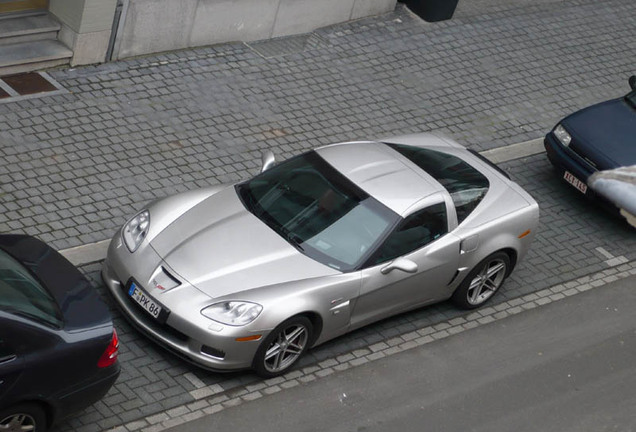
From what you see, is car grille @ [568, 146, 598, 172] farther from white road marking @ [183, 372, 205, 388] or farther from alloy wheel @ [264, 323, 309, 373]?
white road marking @ [183, 372, 205, 388]

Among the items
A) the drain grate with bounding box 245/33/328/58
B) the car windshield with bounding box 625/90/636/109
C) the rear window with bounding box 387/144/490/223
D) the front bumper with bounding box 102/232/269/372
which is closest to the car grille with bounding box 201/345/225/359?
the front bumper with bounding box 102/232/269/372

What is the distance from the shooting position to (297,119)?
1397 centimetres

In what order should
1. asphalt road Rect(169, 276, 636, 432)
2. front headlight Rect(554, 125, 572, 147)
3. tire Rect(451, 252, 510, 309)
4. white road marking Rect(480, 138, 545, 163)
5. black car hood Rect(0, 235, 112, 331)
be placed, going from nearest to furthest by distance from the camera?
black car hood Rect(0, 235, 112, 331) → asphalt road Rect(169, 276, 636, 432) → tire Rect(451, 252, 510, 309) → front headlight Rect(554, 125, 572, 147) → white road marking Rect(480, 138, 545, 163)

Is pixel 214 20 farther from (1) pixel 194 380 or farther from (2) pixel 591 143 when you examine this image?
(1) pixel 194 380

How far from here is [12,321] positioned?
302 inches

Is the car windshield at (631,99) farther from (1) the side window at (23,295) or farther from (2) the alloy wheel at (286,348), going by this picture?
(1) the side window at (23,295)

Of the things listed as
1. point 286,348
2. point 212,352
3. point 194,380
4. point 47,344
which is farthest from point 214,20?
point 47,344

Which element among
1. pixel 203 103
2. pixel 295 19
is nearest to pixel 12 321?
pixel 203 103

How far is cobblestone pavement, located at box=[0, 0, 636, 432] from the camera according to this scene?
10938mm

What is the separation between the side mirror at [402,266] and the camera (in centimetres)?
984

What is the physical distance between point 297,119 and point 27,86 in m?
3.32

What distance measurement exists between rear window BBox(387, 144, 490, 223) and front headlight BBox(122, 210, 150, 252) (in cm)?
279

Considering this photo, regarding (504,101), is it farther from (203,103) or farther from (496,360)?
(496,360)

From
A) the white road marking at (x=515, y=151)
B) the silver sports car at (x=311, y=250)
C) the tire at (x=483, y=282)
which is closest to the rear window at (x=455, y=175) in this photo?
the silver sports car at (x=311, y=250)
